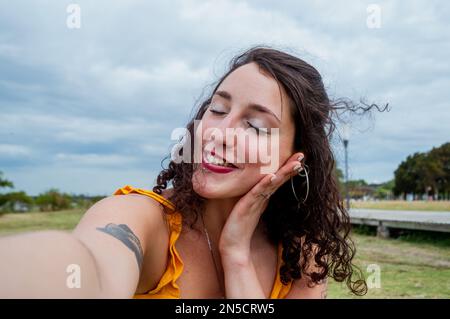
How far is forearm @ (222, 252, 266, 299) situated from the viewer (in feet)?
8.04

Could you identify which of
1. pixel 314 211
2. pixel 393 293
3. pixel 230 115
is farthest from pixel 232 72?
pixel 393 293

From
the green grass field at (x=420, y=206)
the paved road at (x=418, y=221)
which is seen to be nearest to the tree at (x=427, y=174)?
the green grass field at (x=420, y=206)

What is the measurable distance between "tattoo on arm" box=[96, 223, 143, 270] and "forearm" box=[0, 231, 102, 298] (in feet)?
1.38

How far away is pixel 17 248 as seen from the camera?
1.22 m

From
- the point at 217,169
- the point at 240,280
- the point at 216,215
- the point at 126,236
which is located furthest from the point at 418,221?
the point at 126,236

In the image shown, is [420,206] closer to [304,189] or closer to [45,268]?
[304,189]

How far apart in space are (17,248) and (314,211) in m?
2.20

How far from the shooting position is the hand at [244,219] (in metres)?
2.59

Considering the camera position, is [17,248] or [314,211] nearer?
[17,248]

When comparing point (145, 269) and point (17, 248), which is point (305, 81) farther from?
point (17, 248)

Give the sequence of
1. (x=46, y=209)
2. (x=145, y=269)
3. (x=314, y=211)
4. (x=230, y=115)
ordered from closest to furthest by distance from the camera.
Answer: (x=145, y=269) < (x=230, y=115) < (x=314, y=211) < (x=46, y=209)
